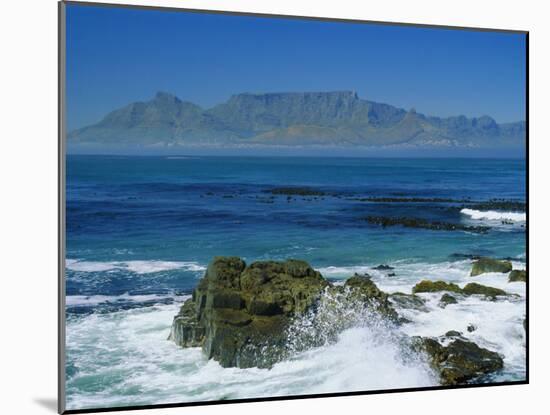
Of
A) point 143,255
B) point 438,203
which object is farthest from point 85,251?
point 438,203

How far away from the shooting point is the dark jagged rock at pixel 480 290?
32.7 feet

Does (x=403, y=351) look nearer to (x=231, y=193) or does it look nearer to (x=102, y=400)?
(x=231, y=193)

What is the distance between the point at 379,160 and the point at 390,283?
4.33ft

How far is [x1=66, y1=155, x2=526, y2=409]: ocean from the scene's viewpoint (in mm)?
8828

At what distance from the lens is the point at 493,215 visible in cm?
1016

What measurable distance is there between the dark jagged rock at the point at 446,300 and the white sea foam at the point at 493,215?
876mm

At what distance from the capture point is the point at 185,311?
920 centimetres

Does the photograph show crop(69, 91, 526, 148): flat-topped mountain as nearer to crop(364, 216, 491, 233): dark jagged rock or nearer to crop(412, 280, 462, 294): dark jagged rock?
crop(364, 216, 491, 233): dark jagged rock

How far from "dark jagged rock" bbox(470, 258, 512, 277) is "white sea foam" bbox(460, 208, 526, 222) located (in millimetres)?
432

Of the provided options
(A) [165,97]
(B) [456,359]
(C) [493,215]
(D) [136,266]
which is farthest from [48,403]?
(C) [493,215]

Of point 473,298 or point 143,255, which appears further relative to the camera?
point 473,298

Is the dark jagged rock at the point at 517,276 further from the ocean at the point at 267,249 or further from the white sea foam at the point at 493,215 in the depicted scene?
the white sea foam at the point at 493,215

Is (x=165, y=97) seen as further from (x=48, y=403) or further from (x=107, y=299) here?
(x=48, y=403)

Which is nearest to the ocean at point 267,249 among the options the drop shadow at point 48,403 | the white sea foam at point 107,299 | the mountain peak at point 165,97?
the white sea foam at point 107,299
